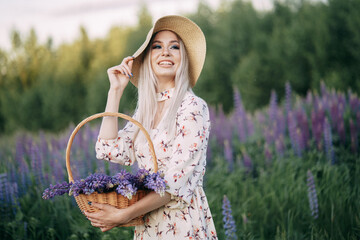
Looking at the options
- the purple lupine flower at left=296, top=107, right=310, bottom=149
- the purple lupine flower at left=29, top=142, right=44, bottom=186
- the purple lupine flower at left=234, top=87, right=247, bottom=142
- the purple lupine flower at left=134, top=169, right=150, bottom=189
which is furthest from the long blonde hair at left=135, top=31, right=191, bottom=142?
the purple lupine flower at left=234, top=87, right=247, bottom=142

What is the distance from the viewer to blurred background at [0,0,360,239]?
3793 millimetres

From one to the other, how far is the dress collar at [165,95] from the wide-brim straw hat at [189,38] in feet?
0.75

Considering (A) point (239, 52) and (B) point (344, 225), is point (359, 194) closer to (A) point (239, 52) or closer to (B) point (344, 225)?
(B) point (344, 225)

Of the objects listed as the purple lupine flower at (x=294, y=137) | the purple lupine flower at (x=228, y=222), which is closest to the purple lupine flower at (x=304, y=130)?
the purple lupine flower at (x=294, y=137)

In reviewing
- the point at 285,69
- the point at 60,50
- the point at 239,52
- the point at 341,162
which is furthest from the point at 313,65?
the point at 60,50

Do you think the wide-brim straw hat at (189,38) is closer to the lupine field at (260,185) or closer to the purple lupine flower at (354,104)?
the lupine field at (260,185)

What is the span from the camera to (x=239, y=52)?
50.1 feet

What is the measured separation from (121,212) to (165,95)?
83 cm

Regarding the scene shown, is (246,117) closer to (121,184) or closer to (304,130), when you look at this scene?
(304,130)

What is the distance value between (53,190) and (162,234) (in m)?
0.66

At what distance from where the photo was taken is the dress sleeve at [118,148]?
7.49 feet

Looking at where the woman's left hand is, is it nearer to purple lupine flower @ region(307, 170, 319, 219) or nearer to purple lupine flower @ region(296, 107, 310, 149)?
purple lupine flower @ region(307, 170, 319, 219)

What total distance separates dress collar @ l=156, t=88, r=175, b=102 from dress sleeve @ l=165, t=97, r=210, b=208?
0.78ft

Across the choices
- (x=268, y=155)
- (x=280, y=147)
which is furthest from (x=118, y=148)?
(x=280, y=147)
